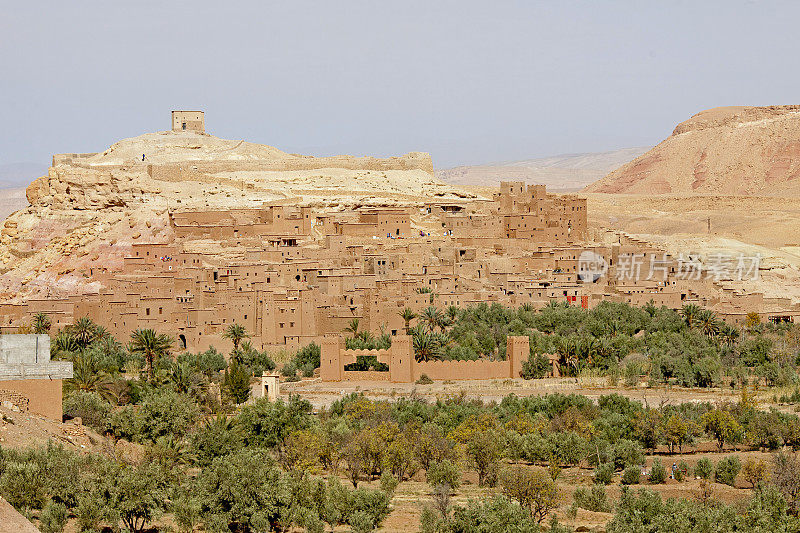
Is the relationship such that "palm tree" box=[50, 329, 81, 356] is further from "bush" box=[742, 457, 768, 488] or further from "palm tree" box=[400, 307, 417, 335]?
"bush" box=[742, 457, 768, 488]

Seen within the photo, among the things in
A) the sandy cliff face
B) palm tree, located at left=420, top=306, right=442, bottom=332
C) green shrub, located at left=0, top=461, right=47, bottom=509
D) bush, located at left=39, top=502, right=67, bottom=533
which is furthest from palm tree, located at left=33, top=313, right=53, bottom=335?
bush, located at left=39, top=502, right=67, bottom=533

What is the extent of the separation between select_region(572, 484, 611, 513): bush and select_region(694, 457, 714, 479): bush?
3.68 metres

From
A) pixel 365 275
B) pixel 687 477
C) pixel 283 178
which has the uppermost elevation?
pixel 283 178

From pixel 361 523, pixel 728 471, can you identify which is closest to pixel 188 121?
pixel 728 471

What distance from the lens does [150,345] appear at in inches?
1593

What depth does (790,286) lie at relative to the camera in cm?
5419

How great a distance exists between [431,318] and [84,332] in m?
10.4

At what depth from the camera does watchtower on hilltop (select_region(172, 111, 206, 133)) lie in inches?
3034

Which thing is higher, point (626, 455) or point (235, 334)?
point (235, 334)

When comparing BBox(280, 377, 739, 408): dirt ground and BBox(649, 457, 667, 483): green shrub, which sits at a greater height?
BBox(280, 377, 739, 408): dirt ground

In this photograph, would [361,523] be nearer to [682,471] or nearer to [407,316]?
[682,471]

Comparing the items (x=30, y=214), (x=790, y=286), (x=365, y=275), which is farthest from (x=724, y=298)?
(x=30, y=214)

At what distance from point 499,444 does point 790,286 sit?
2845 centimetres

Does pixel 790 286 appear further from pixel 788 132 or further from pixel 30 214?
pixel 788 132
